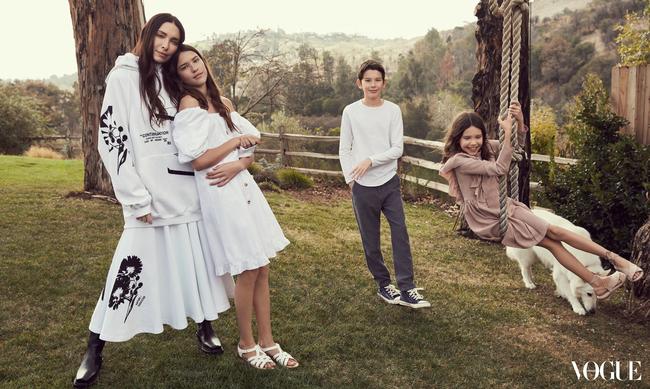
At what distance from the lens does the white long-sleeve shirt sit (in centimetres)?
412

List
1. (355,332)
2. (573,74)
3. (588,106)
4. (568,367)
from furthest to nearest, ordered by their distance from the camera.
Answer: (573,74) < (588,106) < (355,332) < (568,367)

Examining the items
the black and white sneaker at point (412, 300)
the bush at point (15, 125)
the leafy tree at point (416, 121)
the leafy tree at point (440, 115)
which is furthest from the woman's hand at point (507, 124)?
the bush at point (15, 125)

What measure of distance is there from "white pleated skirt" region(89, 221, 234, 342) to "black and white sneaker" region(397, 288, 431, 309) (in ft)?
5.32

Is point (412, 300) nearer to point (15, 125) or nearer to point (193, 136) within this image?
point (193, 136)

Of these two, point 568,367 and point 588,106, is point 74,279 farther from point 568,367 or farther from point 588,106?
point 588,106

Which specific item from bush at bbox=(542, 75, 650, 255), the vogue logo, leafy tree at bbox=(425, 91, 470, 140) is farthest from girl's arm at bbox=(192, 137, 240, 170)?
leafy tree at bbox=(425, 91, 470, 140)

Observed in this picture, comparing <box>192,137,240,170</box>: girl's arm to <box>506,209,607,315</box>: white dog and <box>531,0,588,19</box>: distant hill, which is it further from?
<box>531,0,588,19</box>: distant hill

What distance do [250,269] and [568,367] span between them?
186 cm

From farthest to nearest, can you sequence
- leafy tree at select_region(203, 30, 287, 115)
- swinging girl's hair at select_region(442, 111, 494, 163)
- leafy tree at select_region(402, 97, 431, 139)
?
1. leafy tree at select_region(402, 97, 431, 139)
2. leafy tree at select_region(203, 30, 287, 115)
3. swinging girl's hair at select_region(442, 111, 494, 163)

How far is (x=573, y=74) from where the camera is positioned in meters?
27.4

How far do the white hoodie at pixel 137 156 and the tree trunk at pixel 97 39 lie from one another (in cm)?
454

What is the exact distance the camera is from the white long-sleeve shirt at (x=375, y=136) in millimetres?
4121

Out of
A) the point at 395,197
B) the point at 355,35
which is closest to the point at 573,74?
the point at 395,197

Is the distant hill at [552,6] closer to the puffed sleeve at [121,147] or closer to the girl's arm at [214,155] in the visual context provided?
the girl's arm at [214,155]
